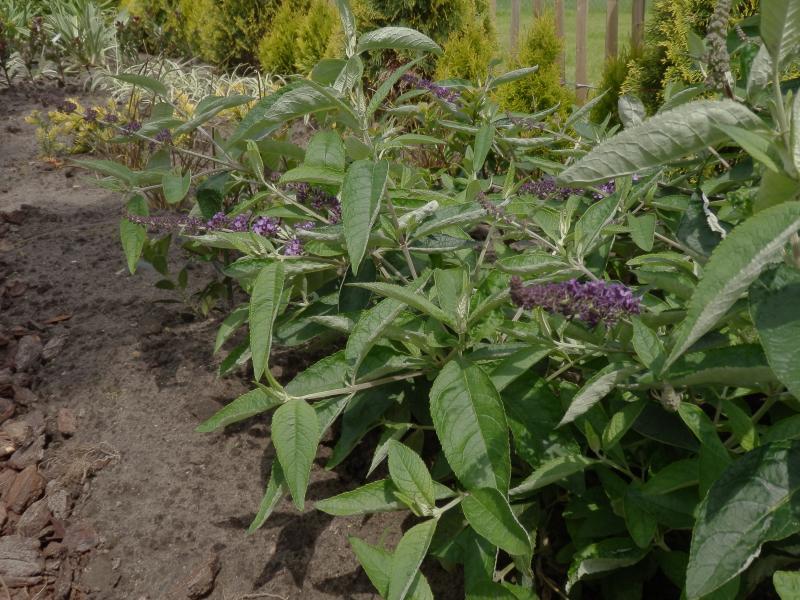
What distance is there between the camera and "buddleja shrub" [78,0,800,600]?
89 centimetres

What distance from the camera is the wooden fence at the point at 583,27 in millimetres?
4875

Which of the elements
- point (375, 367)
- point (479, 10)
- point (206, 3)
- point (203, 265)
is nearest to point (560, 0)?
point (479, 10)

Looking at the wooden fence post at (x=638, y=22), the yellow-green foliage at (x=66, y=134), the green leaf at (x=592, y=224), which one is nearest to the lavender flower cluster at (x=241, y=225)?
the green leaf at (x=592, y=224)

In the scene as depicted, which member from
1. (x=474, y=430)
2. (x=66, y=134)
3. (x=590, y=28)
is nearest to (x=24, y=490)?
(x=474, y=430)

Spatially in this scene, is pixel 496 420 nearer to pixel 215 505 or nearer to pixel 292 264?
pixel 292 264

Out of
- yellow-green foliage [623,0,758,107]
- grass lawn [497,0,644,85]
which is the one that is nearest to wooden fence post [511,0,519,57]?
yellow-green foliage [623,0,758,107]

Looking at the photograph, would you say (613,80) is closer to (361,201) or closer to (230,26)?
(361,201)

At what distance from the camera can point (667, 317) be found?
4.14ft

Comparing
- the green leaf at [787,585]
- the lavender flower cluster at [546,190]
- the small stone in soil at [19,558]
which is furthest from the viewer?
the lavender flower cluster at [546,190]

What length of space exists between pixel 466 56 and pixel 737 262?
13.9 ft

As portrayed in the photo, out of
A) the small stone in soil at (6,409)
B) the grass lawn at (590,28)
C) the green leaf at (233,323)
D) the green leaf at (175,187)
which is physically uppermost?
the green leaf at (175,187)

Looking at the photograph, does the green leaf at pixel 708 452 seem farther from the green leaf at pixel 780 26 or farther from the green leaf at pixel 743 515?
the green leaf at pixel 780 26

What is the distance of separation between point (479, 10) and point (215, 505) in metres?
4.67

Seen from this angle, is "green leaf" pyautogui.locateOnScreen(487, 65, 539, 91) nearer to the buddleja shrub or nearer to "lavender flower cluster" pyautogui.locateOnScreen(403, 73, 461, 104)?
"lavender flower cluster" pyautogui.locateOnScreen(403, 73, 461, 104)
